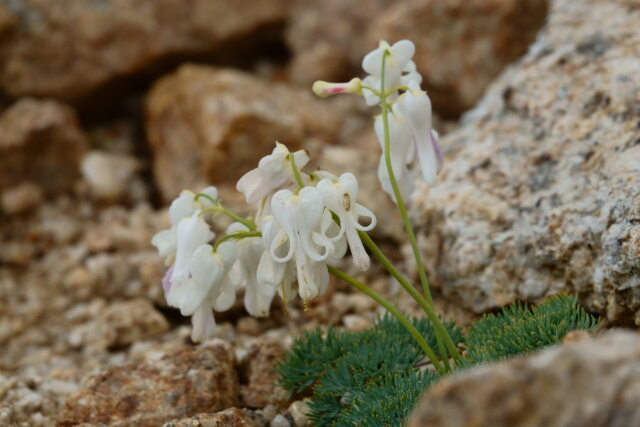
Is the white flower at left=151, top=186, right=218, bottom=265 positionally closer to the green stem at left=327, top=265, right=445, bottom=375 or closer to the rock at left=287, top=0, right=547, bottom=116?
the green stem at left=327, top=265, right=445, bottom=375

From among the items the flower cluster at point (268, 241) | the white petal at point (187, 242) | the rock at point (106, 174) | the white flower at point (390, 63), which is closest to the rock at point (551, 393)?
the flower cluster at point (268, 241)

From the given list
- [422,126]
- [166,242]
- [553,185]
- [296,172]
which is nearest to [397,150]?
[422,126]

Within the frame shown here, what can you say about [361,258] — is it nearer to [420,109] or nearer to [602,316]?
[420,109]

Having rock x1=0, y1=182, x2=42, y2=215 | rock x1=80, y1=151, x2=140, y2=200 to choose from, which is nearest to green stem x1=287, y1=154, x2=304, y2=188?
rock x1=80, y1=151, x2=140, y2=200

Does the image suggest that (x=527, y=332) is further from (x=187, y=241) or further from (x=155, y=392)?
(x=155, y=392)

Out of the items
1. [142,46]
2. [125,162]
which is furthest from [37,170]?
[142,46]
